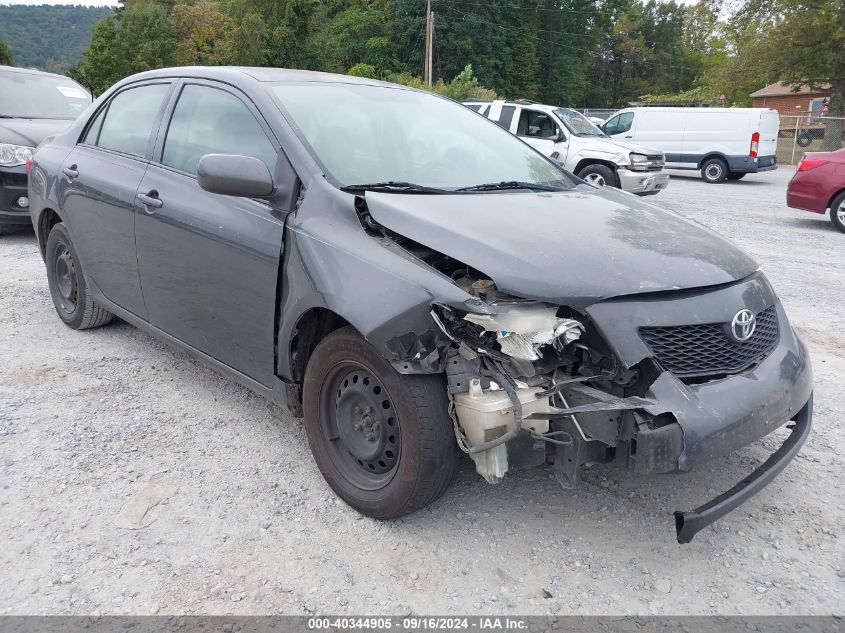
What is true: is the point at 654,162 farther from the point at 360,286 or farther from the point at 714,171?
the point at 360,286

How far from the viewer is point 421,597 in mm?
2408

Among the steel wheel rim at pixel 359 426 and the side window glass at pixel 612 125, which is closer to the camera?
the steel wheel rim at pixel 359 426

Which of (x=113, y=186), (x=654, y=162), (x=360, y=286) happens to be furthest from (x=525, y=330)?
(x=654, y=162)

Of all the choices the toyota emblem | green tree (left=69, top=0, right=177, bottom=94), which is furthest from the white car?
green tree (left=69, top=0, right=177, bottom=94)

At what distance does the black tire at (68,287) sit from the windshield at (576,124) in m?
10.9

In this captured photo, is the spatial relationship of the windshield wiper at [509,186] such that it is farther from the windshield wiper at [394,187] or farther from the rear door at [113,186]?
the rear door at [113,186]

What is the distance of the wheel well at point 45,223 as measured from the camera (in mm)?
4832

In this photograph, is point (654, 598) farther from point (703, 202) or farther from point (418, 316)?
point (703, 202)

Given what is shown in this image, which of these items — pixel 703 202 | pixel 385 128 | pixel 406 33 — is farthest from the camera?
pixel 406 33

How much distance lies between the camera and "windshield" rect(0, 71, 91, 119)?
8391 millimetres

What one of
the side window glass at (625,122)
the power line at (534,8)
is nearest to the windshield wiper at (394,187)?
the side window glass at (625,122)

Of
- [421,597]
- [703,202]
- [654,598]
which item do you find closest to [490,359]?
[421,597]

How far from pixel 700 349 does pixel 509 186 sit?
1.30 m

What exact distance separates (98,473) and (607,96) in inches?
2881
